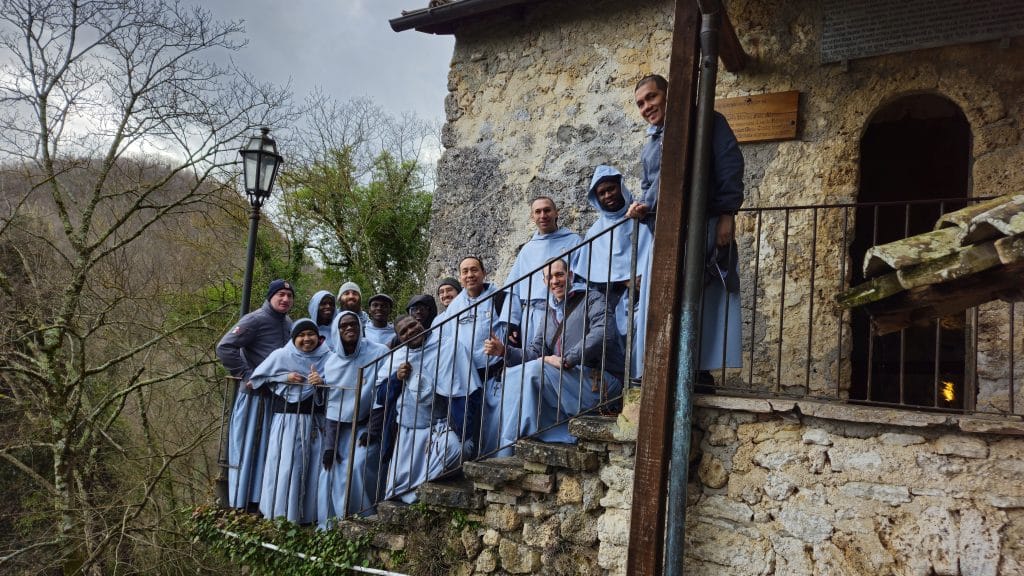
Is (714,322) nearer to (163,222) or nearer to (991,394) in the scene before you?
(991,394)

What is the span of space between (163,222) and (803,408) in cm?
984

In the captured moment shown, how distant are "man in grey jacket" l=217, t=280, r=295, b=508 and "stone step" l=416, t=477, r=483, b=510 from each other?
5.62ft

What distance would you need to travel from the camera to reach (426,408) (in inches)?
176

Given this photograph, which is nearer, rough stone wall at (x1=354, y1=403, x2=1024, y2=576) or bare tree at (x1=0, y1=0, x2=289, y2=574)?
rough stone wall at (x1=354, y1=403, x2=1024, y2=576)

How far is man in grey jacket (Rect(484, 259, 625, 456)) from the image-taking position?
3.74 meters

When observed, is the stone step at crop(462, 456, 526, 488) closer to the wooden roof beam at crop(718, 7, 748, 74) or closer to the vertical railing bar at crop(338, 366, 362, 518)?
the vertical railing bar at crop(338, 366, 362, 518)

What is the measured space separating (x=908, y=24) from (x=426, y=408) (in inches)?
156

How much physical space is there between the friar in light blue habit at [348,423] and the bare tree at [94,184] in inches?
100

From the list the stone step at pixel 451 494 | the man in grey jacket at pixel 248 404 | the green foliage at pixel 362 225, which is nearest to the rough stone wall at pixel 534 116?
the man in grey jacket at pixel 248 404

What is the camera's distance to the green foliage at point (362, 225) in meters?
A: 11.0

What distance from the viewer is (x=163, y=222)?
10.4 m

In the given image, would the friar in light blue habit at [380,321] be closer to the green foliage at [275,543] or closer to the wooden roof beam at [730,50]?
the green foliage at [275,543]

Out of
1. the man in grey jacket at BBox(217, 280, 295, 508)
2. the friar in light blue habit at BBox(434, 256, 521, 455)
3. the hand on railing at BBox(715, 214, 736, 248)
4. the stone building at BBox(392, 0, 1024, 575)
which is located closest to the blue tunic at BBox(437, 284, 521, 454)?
the friar in light blue habit at BBox(434, 256, 521, 455)

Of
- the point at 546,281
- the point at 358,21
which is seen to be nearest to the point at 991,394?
the point at 546,281
